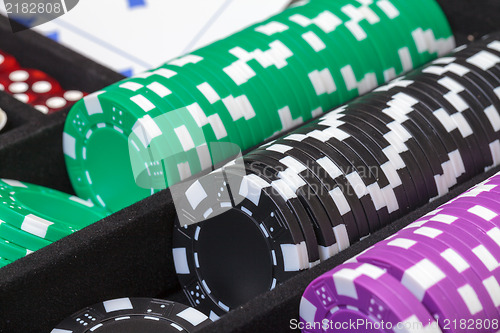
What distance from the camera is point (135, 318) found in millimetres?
2508

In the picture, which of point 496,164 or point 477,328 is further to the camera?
point 496,164

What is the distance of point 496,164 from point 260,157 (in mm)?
799

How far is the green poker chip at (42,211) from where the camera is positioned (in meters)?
A: 2.63

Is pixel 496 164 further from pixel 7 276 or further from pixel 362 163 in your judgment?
pixel 7 276

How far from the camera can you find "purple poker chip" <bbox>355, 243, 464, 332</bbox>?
1933mm

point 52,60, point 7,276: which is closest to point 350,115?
point 7,276

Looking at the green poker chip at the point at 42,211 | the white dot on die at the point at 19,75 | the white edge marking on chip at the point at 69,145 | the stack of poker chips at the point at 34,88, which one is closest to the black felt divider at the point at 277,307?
the green poker chip at the point at 42,211

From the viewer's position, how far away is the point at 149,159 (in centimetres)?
276

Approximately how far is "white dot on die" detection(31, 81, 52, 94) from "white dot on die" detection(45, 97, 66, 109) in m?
0.08

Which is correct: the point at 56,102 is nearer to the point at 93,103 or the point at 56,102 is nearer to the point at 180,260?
the point at 93,103

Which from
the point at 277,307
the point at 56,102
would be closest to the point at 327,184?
the point at 277,307

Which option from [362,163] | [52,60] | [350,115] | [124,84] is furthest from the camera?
[52,60]

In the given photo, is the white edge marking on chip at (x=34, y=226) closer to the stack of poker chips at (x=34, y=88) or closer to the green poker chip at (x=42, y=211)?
the green poker chip at (x=42, y=211)

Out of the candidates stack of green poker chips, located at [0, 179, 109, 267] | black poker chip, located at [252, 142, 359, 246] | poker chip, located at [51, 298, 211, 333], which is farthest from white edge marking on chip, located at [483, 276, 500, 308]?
stack of green poker chips, located at [0, 179, 109, 267]
